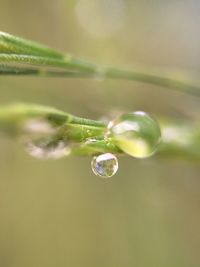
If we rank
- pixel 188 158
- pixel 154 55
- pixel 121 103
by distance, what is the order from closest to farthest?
pixel 188 158 < pixel 121 103 < pixel 154 55

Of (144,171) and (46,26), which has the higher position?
(46,26)

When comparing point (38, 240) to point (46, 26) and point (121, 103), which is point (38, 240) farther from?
point (46, 26)

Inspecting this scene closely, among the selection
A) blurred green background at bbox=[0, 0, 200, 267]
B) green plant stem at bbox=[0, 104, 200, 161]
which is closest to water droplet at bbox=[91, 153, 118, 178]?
green plant stem at bbox=[0, 104, 200, 161]

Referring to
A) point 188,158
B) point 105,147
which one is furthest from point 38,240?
point 105,147

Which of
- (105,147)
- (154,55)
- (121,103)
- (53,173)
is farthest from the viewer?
(154,55)

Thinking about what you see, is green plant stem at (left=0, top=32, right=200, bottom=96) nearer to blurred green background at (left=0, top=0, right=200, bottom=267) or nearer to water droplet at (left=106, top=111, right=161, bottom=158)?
water droplet at (left=106, top=111, right=161, bottom=158)

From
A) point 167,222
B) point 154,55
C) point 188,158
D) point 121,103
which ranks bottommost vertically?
point 188,158

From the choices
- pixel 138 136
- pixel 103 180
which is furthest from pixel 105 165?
pixel 103 180

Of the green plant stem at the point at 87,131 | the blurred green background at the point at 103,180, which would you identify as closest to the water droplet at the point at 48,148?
the green plant stem at the point at 87,131
